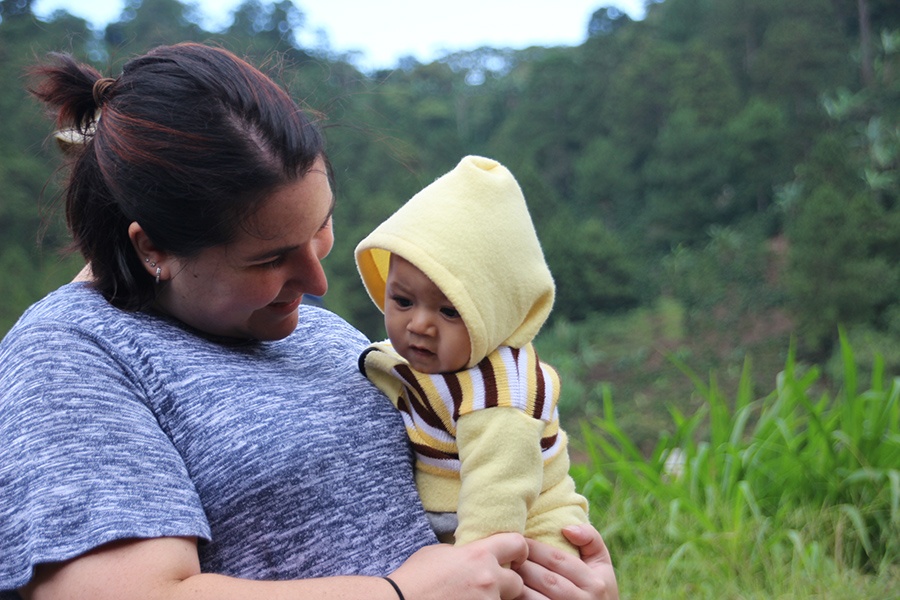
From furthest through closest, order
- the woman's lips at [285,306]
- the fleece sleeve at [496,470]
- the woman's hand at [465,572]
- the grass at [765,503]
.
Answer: the grass at [765,503] < the woman's lips at [285,306] < the fleece sleeve at [496,470] < the woman's hand at [465,572]

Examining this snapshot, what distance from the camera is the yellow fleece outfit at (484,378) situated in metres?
1.18

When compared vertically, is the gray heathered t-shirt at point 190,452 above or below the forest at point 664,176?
above

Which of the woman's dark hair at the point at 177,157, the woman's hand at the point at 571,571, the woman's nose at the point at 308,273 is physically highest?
the woman's dark hair at the point at 177,157

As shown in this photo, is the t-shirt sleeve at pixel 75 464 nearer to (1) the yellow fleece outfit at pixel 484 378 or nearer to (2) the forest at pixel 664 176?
(1) the yellow fleece outfit at pixel 484 378

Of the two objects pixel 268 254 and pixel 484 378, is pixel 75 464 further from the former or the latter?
pixel 484 378

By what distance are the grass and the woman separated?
1566 mm

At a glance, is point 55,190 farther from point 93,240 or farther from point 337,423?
point 337,423

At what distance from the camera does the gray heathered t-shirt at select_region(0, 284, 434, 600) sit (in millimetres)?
952

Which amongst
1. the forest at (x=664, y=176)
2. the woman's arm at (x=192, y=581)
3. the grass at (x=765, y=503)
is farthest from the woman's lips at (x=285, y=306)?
the forest at (x=664, y=176)

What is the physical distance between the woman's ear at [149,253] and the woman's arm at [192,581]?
379 mm

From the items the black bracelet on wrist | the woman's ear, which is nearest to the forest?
the woman's ear

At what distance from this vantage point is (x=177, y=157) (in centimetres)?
112

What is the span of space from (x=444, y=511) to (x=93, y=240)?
0.59 m

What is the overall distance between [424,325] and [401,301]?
Result: 0.24 ft
